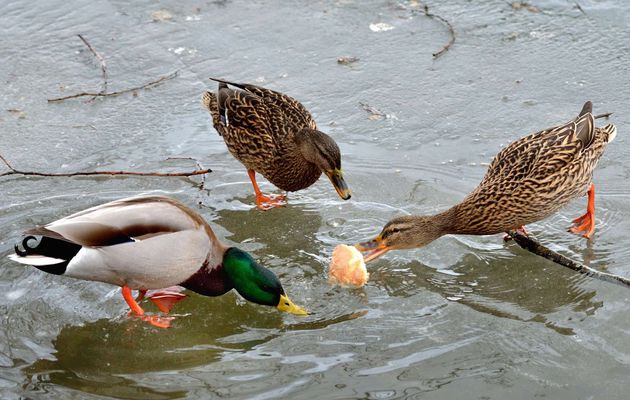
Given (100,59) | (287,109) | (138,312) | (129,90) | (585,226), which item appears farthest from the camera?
(100,59)

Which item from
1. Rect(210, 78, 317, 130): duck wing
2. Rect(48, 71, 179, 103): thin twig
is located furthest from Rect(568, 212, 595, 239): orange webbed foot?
Rect(48, 71, 179, 103): thin twig

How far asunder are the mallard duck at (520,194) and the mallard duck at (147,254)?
644 millimetres

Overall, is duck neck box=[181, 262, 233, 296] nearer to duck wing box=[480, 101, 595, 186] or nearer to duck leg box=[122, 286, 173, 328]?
duck leg box=[122, 286, 173, 328]

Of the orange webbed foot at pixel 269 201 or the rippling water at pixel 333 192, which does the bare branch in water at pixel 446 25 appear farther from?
the orange webbed foot at pixel 269 201

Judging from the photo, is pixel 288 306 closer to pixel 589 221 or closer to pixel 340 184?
pixel 340 184

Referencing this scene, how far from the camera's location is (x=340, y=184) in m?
5.02

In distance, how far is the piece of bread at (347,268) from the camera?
444cm

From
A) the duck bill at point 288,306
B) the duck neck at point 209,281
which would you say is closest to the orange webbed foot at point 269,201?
the duck neck at point 209,281

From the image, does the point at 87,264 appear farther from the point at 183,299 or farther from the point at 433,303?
the point at 433,303

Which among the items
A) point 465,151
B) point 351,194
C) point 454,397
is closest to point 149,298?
point 351,194

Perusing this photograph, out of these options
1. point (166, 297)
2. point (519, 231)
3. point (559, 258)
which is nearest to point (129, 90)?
point (166, 297)

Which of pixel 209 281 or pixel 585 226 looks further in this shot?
pixel 585 226

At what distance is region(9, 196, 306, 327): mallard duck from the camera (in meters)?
4.16

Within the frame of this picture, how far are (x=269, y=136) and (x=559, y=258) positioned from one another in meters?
1.89
